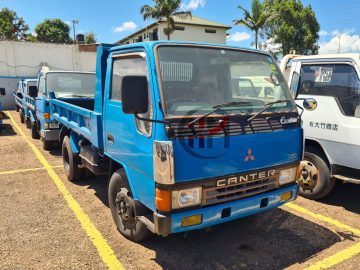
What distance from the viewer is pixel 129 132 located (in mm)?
3451

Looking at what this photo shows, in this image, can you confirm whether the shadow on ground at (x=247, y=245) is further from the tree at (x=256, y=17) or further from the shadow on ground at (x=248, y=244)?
the tree at (x=256, y=17)

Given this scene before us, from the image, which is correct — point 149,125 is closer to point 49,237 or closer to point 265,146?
point 265,146

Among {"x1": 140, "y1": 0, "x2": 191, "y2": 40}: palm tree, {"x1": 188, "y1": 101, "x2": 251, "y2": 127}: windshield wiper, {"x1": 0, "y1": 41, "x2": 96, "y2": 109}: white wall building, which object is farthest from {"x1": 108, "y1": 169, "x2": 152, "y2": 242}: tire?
{"x1": 140, "y1": 0, "x2": 191, "y2": 40}: palm tree

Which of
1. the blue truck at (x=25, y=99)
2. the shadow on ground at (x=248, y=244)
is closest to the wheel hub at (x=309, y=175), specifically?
the shadow on ground at (x=248, y=244)

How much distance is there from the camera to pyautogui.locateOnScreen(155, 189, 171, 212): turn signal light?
291cm

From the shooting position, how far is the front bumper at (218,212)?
2965 mm

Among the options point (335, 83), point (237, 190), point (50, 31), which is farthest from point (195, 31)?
point (237, 190)

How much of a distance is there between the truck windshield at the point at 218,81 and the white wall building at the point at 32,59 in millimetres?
22088

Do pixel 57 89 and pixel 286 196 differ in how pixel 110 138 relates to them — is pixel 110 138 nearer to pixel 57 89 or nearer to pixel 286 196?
pixel 286 196

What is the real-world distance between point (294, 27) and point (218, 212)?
3442cm

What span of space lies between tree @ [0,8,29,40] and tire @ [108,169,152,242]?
47931 mm

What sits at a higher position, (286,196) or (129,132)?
(129,132)

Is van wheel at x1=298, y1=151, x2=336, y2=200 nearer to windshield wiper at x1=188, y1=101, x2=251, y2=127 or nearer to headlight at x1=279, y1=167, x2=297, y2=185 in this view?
headlight at x1=279, y1=167, x2=297, y2=185

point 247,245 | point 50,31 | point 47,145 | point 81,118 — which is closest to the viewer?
point 247,245
